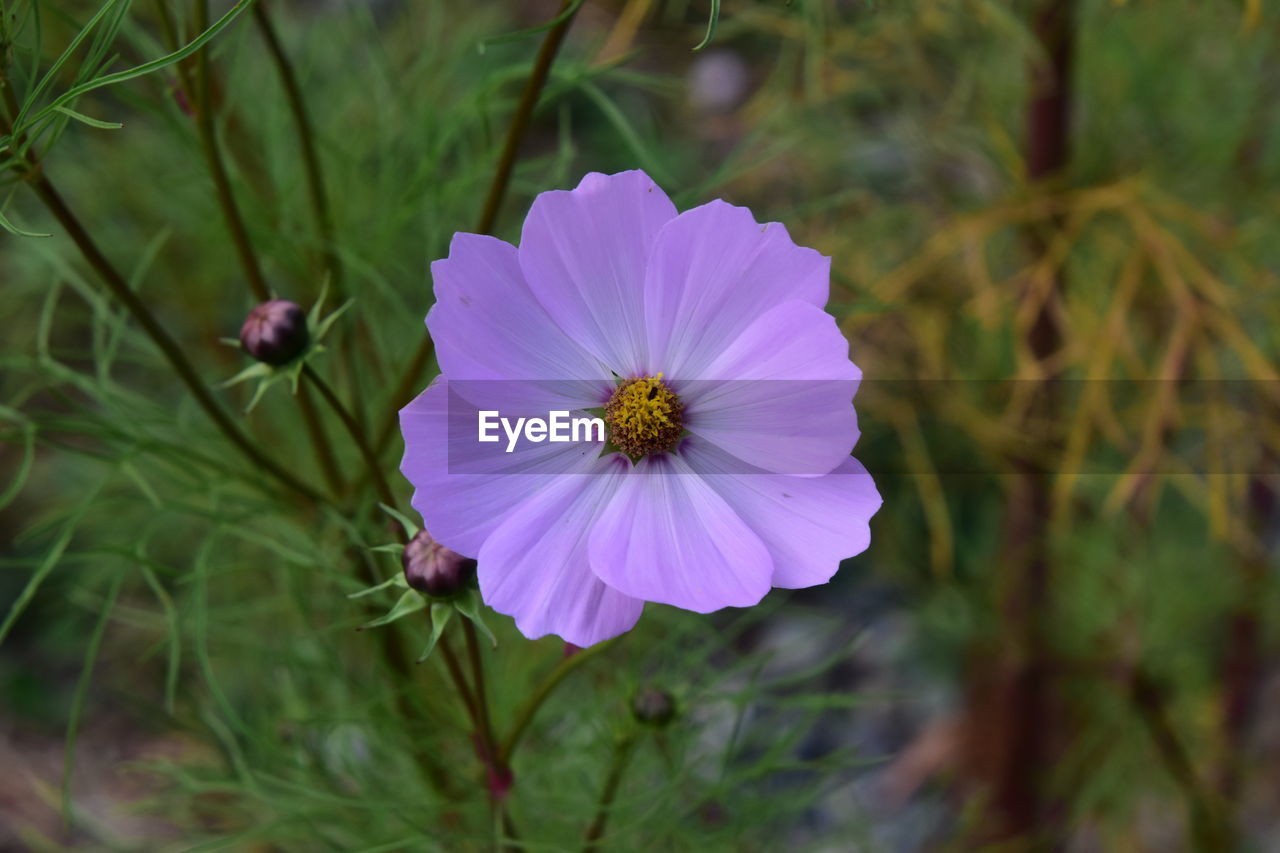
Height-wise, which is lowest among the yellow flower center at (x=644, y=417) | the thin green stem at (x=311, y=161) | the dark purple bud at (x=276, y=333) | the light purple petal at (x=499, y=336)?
the yellow flower center at (x=644, y=417)

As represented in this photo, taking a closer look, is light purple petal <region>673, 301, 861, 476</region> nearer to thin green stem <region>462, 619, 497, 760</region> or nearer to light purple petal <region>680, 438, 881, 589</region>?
light purple petal <region>680, 438, 881, 589</region>

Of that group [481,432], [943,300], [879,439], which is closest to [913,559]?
[879,439]

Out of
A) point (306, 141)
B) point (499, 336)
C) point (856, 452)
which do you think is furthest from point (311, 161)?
point (856, 452)

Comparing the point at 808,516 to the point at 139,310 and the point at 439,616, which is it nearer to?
Answer: the point at 439,616

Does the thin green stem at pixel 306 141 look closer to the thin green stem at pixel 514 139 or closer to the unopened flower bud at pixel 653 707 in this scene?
the thin green stem at pixel 514 139

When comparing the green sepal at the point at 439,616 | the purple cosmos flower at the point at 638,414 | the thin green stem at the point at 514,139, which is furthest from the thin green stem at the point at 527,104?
the green sepal at the point at 439,616

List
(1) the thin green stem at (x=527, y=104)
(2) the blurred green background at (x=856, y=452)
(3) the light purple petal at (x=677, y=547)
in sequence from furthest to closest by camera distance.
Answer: (2) the blurred green background at (x=856, y=452) → (1) the thin green stem at (x=527, y=104) → (3) the light purple petal at (x=677, y=547)

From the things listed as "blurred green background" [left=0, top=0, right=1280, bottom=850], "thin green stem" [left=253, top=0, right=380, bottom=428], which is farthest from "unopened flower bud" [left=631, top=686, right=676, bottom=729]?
"thin green stem" [left=253, top=0, right=380, bottom=428]
